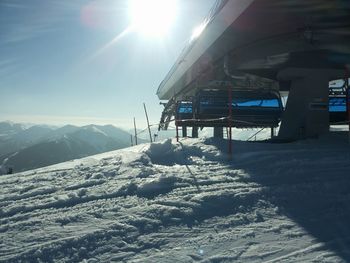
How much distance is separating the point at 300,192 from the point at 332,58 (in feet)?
36.9

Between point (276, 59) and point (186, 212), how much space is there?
41.7 feet

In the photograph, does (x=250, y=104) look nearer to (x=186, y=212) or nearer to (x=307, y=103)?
(x=307, y=103)

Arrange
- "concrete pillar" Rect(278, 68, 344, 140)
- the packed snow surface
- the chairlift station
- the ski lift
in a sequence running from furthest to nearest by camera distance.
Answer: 1. the ski lift
2. "concrete pillar" Rect(278, 68, 344, 140)
3. the chairlift station
4. the packed snow surface

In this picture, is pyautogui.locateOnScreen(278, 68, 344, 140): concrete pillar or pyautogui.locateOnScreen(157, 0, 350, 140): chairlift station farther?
pyautogui.locateOnScreen(278, 68, 344, 140): concrete pillar

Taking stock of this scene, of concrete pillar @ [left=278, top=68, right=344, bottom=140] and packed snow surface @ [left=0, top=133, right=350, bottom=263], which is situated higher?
concrete pillar @ [left=278, top=68, right=344, bottom=140]

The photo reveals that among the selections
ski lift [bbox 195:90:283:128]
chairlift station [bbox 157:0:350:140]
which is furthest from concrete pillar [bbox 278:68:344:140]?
ski lift [bbox 195:90:283:128]

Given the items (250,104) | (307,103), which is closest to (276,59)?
(307,103)

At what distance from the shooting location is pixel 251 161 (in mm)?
9375

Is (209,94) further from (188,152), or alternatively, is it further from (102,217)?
(102,217)

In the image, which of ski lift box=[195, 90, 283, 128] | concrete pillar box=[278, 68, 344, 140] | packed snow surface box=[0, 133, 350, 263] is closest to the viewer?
packed snow surface box=[0, 133, 350, 263]

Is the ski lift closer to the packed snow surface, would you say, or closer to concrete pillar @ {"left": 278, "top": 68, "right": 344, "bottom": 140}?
concrete pillar @ {"left": 278, "top": 68, "right": 344, "bottom": 140}

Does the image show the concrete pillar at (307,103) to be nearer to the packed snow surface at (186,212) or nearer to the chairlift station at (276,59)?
the chairlift station at (276,59)

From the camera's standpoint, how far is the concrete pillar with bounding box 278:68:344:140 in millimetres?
A: 16141

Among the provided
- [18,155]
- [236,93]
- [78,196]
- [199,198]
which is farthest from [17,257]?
[18,155]
